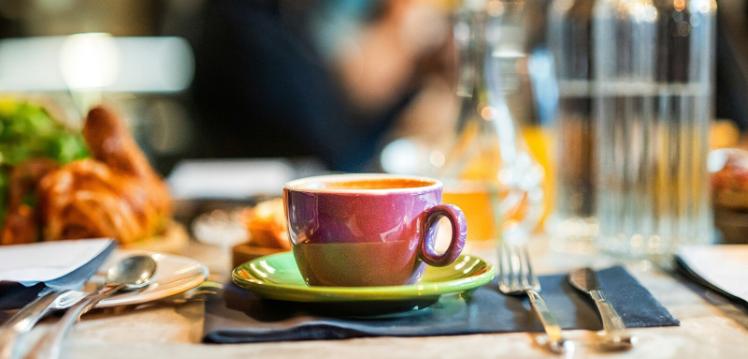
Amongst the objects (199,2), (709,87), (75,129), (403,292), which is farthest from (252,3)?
(403,292)

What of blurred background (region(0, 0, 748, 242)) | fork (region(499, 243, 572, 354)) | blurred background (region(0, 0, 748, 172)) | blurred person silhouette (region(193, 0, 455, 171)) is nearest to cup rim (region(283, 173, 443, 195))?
fork (region(499, 243, 572, 354))

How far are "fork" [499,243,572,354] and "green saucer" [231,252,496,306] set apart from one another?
36 mm

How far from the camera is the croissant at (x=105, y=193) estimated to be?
94 centimetres

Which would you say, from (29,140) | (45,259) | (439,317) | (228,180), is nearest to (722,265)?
(439,317)

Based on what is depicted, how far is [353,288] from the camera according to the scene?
603 mm

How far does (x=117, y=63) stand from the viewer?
11.9ft

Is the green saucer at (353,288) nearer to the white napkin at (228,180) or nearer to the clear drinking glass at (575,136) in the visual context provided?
the clear drinking glass at (575,136)

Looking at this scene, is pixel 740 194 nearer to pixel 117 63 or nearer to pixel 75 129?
pixel 75 129

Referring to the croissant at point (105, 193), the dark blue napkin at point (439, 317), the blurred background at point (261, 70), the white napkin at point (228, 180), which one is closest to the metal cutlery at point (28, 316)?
the dark blue napkin at point (439, 317)

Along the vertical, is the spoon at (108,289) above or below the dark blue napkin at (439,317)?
above

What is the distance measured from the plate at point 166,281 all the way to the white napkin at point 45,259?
0.10 feet

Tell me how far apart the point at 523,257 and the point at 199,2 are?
9.31 feet

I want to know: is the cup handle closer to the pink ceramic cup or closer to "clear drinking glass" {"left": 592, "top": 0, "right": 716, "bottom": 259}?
the pink ceramic cup

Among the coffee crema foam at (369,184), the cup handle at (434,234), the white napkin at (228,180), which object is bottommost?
the white napkin at (228,180)
